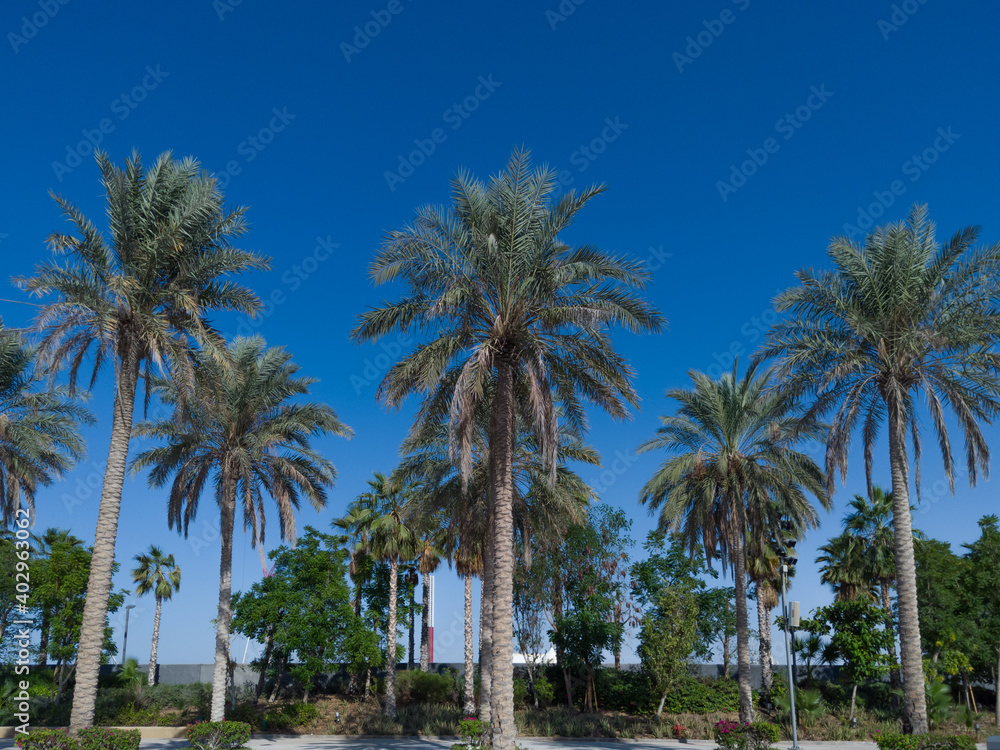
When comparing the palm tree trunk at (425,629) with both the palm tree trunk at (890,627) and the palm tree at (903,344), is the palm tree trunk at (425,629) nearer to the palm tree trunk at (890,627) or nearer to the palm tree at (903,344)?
the palm tree trunk at (890,627)

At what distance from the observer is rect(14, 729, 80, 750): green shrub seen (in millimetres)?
14430

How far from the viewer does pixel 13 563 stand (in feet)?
101

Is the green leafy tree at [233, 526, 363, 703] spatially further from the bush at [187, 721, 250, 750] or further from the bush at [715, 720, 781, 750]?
the bush at [715, 720, 781, 750]

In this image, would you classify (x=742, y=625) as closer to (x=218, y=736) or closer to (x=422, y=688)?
(x=422, y=688)

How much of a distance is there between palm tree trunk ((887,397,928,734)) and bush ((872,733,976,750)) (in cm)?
119


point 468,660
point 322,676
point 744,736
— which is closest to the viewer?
point 744,736

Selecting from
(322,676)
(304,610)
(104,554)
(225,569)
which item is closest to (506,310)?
(104,554)

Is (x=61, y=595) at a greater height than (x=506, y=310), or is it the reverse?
(x=506, y=310)

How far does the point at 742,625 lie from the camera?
26969mm

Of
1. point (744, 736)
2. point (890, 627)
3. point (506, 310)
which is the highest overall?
point (506, 310)

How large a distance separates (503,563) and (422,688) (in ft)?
73.3

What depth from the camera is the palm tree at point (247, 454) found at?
85.2 ft

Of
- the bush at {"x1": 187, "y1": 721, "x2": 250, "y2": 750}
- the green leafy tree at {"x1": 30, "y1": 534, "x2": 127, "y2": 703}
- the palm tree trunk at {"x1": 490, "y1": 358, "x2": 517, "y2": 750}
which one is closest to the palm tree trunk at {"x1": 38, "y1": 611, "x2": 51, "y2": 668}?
the green leafy tree at {"x1": 30, "y1": 534, "x2": 127, "y2": 703}

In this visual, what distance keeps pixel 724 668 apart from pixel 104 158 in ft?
115
